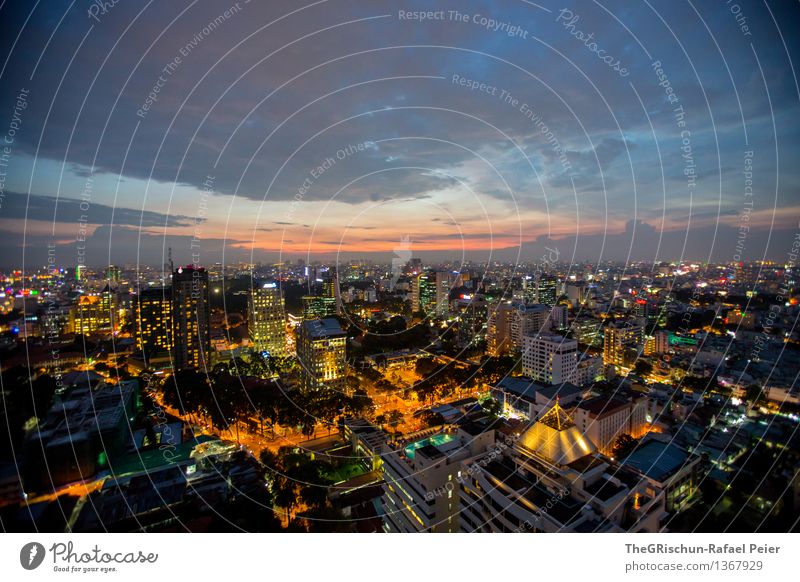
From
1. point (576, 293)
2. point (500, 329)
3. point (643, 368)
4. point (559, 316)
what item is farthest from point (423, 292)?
point (643, 368)

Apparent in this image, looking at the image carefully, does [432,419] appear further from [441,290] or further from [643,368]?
[441,290]

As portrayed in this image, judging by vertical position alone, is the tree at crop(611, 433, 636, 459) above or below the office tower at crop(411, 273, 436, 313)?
below

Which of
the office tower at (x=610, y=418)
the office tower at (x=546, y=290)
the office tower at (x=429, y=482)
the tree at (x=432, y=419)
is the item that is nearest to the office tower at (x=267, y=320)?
the tree at (x=432, y=419)

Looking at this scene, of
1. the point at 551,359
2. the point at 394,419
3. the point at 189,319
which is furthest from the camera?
the point at 189,319

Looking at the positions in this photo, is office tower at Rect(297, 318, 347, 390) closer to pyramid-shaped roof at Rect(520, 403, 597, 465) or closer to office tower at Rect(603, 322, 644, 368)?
pyramid-shaped roof at Rect(520, 403, 597, 465)

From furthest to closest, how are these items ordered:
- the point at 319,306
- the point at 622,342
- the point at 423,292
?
1. the point at 423,292
2. the point at 319,306
3. the point at 622,342

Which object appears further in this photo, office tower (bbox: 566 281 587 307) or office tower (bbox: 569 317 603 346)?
office tower (bbox: 566 281 587 307)

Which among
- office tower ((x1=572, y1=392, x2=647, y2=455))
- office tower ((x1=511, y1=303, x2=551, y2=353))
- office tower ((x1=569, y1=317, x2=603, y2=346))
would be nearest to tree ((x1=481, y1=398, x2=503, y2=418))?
office tower ((x1=572, y1=392, x2=647, y2=455))
